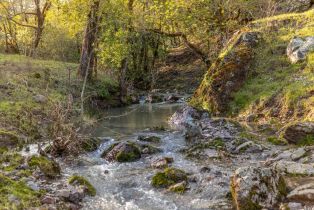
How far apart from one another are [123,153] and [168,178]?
10.0ft

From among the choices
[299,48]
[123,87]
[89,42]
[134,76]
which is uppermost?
[89,42]

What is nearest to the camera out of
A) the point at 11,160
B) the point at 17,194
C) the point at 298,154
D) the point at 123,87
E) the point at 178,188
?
the point at 17,194

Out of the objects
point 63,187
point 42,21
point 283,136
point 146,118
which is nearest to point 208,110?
point 146,118

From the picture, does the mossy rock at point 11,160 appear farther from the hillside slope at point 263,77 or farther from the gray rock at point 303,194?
the hillside slope at point 263,77

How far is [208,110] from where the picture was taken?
20.5 meters

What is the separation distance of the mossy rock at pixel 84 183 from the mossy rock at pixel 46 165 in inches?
30.9

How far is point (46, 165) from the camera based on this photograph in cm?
1160

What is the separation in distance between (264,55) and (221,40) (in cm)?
752

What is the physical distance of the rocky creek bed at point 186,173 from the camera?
8.82 m

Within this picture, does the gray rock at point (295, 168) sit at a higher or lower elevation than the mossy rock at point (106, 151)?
higher

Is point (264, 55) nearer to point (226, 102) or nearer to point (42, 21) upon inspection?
point (226, 102)

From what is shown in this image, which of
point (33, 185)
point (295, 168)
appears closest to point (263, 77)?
point (295, 168)

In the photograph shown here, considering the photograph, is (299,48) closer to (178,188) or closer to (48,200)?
(178,188)

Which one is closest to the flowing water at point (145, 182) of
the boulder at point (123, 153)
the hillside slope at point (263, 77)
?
the boulder at point (123, 153)
